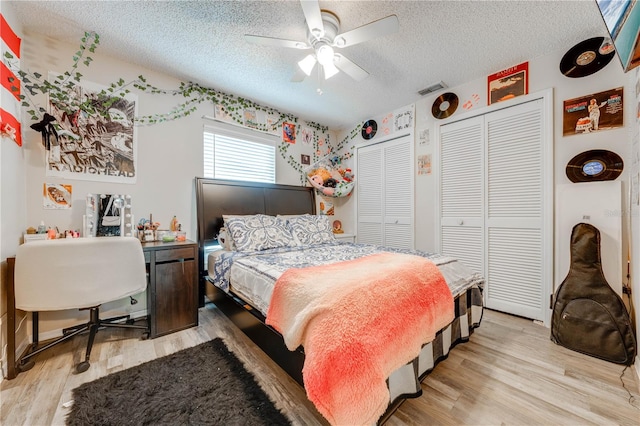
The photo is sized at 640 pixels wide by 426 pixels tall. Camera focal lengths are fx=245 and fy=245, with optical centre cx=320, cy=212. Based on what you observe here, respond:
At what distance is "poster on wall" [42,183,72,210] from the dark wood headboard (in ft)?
3.46

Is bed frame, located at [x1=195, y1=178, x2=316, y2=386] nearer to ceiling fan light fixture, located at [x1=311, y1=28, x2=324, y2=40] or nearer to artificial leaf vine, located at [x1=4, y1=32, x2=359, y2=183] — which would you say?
artificial leaf vine, located at [x1=4, y1=32, x2=359, y2=183]

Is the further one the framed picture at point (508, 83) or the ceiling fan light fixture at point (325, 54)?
the framed picture at point (508, 83)

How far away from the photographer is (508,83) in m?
2.58

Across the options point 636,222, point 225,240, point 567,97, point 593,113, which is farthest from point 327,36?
point 636,222

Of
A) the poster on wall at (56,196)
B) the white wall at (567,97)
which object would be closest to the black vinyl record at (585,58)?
the white wall at (567,97)

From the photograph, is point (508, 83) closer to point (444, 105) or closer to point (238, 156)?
point (444, 105)

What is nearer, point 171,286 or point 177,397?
point 177,397

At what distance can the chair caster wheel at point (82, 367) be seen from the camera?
1640 millimetres

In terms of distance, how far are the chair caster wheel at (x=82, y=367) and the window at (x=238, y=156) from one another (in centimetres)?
203

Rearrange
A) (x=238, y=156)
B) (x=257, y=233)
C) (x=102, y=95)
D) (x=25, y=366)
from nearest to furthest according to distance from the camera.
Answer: (x=25, y=366) < (x=102, y=95) < (x=257, y=233) < (x=238, y=156)

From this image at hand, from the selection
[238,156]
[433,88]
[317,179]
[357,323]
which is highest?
[433,88]

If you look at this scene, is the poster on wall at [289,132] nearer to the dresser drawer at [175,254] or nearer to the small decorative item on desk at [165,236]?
the small decorative item on desk at [165,236]

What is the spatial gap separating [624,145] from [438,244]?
177 centimetres

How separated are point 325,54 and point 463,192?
221 centimetres
